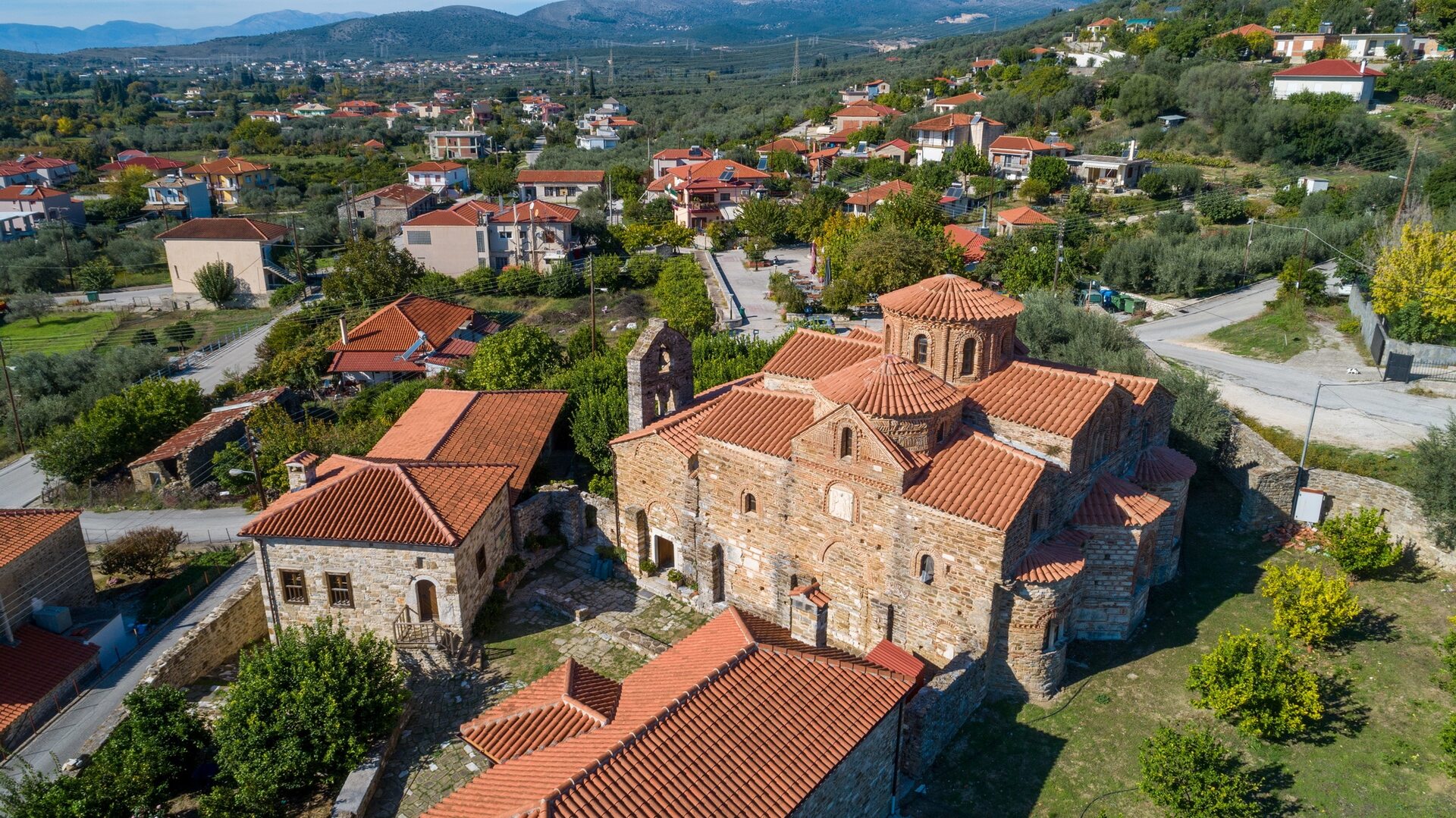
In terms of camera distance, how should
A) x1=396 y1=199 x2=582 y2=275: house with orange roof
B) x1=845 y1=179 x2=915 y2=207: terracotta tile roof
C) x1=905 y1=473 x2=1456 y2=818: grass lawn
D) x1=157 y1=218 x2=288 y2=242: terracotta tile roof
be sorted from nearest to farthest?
1. x1=905 y1=473 x2=1456 y2=818: grass lawn
2. x1=396 y1=199 x2=582 y2=275: house with orange roof
3. x1=157 y1=218 x2=288 y2=242: terracotta tile roof
4. x1=845 y1=179 x2=915 y2=207: terracotta tile roof

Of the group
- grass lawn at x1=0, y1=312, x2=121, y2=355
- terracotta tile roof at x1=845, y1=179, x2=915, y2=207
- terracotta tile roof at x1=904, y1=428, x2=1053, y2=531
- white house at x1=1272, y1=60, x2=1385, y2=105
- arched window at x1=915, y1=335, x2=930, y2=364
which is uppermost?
white house at x1=1272, y1=60, x2=1385, y2=105

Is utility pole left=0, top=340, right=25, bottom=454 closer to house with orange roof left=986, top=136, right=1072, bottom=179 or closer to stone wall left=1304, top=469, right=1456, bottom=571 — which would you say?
stone wall left=1304, top=469, right=1456, bottom=571

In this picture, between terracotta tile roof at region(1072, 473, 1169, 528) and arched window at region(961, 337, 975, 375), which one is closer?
terracotta tile roof at region(1072, 473, 1169, 528)

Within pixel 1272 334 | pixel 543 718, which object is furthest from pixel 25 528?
pixel 1272 334

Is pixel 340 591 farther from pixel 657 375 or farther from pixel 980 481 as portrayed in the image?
pixel 980 481

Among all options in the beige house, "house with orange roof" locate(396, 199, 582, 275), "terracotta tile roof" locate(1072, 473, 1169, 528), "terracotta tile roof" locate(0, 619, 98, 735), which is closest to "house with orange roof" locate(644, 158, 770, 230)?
"house with orange roof" locate(396, 199, 582, 275)

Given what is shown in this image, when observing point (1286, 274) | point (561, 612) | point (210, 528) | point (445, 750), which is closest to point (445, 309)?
point (210, 528)

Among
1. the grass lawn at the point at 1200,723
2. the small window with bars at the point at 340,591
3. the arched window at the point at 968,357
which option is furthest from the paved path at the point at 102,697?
the arched window at the point at 968,357

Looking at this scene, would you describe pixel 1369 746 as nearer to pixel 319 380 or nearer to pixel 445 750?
pixel 445 750

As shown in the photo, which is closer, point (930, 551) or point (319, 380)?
point (930, 551)
